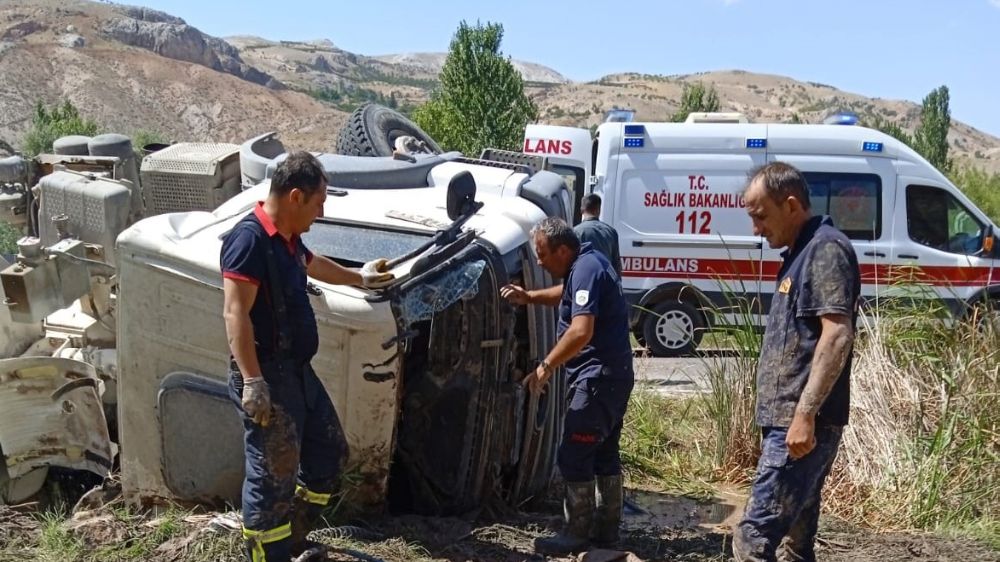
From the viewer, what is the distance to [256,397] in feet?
10.7

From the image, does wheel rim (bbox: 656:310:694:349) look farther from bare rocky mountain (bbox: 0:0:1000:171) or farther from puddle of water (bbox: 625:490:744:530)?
bare rocky mountain (bbox: 0:0:1000:171)

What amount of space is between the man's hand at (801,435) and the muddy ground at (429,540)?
115cm

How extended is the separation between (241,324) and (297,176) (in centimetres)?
57

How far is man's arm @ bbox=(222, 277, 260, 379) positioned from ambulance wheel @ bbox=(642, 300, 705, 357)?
711 cm

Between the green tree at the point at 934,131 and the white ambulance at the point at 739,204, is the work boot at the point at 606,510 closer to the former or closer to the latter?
the white ambulance at the point at 739,204

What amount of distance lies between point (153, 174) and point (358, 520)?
2.87 metres

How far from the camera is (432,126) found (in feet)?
72.4

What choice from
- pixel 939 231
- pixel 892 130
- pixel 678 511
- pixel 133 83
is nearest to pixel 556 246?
pixel 678 511

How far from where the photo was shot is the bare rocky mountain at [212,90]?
57594mm

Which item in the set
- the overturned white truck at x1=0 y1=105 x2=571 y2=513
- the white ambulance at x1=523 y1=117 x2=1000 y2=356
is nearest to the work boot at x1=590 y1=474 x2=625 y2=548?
the overturned white truck at x1=0 y1=105 x2=571 y2=513

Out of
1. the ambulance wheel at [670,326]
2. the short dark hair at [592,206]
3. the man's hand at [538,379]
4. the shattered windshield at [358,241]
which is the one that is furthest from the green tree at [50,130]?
the man's hand at [538,379]

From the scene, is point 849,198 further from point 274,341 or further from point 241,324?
point 241,324

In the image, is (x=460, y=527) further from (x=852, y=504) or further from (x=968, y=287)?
(x=968, y=287)

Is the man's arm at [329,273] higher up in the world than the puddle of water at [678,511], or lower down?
higher up
